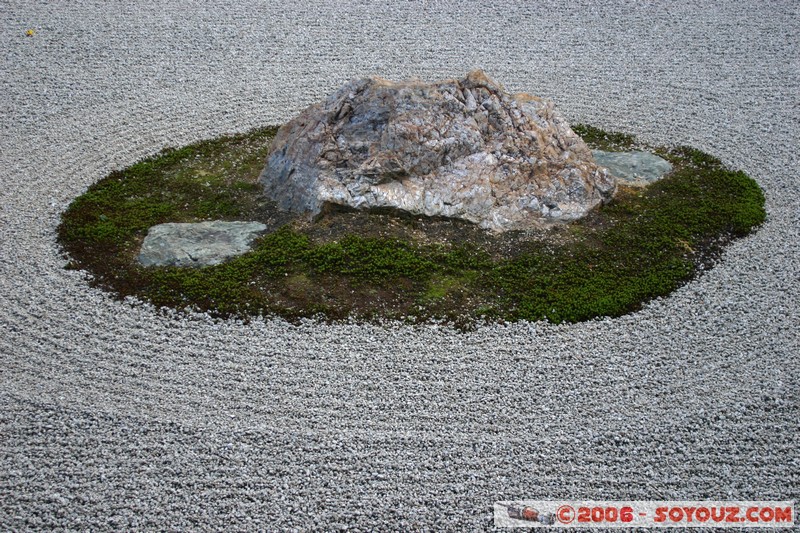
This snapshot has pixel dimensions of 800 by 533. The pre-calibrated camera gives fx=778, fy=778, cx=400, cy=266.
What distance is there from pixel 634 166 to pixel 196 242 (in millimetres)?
7510

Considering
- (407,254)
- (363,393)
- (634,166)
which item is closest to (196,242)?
(407,254)

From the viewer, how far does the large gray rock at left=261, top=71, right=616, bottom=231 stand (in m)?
11.9

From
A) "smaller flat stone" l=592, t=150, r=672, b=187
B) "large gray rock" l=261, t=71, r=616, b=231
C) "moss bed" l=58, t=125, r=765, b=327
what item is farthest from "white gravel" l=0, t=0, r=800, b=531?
"large gray rock" l=261, t=71, r=616, b=231

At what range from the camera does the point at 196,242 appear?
11.5 meters

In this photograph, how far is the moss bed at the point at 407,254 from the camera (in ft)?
34.1

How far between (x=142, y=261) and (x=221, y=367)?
2.80m

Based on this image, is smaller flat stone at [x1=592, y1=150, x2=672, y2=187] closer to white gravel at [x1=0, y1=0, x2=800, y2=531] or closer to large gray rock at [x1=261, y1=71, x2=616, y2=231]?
large gray rock at [x1=261, y1=71, x2=616, y2=231]

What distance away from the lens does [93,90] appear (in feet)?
52.5

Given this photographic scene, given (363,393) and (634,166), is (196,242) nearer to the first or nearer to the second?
(363,393)

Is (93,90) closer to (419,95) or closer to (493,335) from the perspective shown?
(419,95)

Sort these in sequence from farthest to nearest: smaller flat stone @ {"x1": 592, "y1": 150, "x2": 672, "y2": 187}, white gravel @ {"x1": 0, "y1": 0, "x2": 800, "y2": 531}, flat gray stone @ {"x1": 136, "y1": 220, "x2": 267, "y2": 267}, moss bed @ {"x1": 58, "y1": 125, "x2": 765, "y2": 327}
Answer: smaller flat stone @ {"x1": 592, "y1": 150, "x2": 672, "y2": 187} → flat gray stone @ {"x1": 136, "y1": 220, "x2": 267, "y2": 267} → moss bed @ {"x1": 58, "y1": 125, "x2": 765, "y2": 327} → white gravel @ {"x1": 0, "y1": 0, "x2": 800, "y2": 531}

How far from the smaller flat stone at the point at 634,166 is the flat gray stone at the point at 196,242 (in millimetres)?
6083

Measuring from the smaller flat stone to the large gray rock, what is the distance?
0.86 m

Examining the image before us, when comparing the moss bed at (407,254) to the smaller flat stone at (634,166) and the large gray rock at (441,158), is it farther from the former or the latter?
the large gray rock at (441,158)
